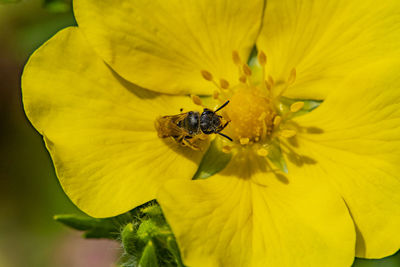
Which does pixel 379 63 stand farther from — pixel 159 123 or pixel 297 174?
pixel 159 123

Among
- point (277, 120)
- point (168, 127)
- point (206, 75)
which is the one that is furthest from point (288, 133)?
point (168, 127)

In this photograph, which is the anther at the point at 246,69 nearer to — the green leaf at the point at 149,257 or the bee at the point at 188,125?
the bee at the point at 188,125

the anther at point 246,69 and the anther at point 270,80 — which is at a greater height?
the anther at point 246,69

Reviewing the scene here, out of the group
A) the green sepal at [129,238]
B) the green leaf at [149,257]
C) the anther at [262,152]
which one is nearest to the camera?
the green leaf at [149,257]

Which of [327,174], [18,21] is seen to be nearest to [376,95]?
[327,174]

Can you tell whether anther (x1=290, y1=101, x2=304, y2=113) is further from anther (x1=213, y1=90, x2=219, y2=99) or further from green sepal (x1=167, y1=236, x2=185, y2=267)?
green sepal (x1=167, y1=236, x2=185, y2=267)

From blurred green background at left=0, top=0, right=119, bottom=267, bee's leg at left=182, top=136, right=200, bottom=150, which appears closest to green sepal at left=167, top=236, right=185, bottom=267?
bee's leg at left=182, top=136, right=200, bottom=150

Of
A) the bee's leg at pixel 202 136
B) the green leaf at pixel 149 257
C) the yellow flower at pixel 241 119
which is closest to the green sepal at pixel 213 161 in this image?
the yellow flower at pixel 241 119
